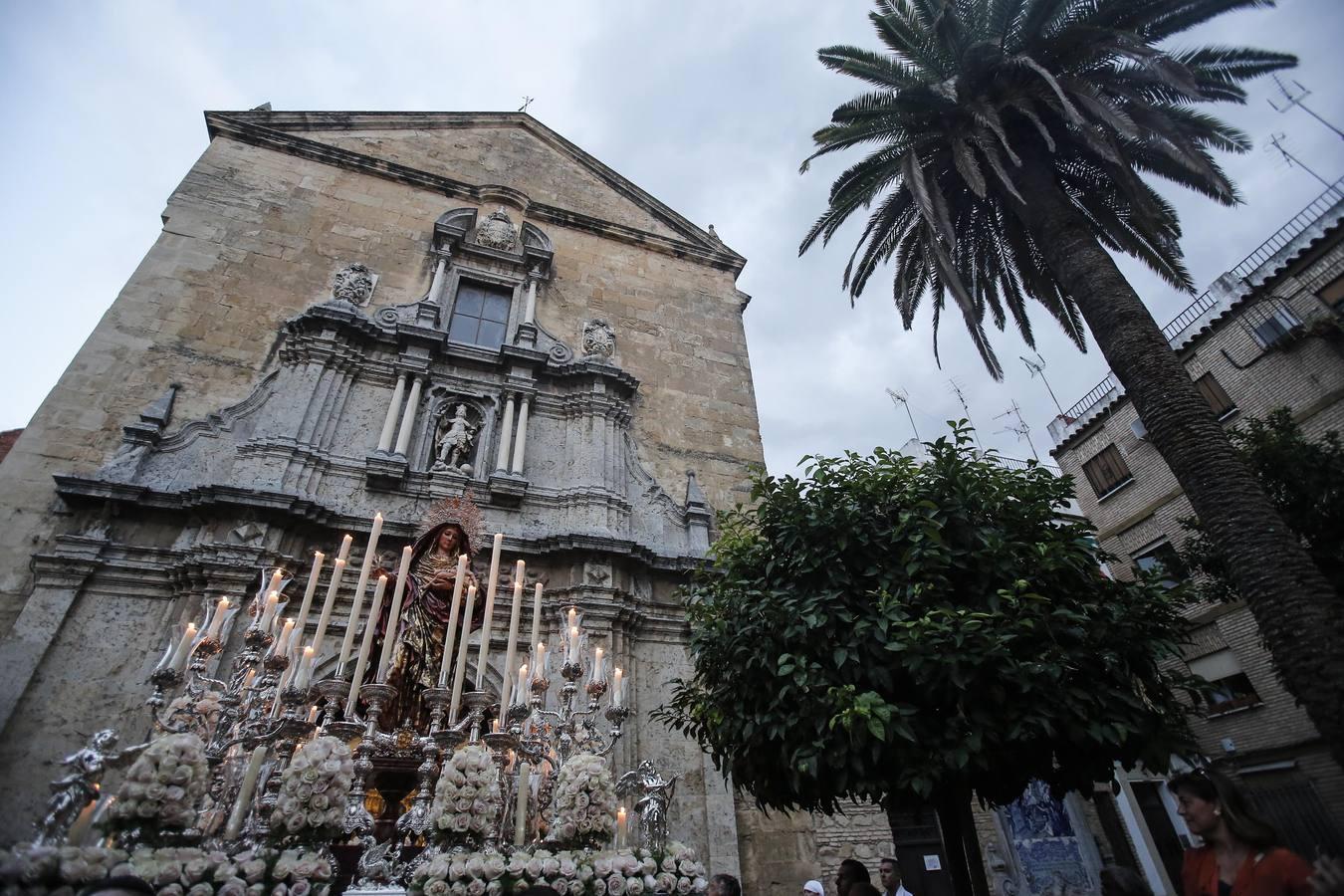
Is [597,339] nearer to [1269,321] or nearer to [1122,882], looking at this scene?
[1122,882]

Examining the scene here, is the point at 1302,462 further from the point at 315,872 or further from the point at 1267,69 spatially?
the point at 315,872

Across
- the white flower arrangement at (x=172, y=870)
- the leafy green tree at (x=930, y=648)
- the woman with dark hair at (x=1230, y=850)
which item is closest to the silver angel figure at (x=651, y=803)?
the leafy green tree at (x=930, y=648)

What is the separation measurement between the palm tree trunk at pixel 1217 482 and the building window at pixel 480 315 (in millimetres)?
8970

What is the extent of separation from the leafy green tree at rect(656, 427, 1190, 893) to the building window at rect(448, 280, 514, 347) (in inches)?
282

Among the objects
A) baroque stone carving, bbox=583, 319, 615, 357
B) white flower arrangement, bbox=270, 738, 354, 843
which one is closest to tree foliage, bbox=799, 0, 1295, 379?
baroque stone carving, bbox=583, 319, 615, 357

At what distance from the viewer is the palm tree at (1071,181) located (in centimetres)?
665

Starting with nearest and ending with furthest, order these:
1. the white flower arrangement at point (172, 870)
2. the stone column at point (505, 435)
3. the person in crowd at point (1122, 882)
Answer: the white flower arrangement at point (172, 870)
the person in crowd at point (1122, 882)
the stone column at point (505, 435)

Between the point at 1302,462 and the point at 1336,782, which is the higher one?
the point at 1302,462

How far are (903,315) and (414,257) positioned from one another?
9.09m

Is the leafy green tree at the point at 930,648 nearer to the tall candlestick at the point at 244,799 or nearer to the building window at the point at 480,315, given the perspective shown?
the tall candlestick at the point at 244,799

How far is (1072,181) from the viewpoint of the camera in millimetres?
10312

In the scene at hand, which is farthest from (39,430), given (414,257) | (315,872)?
(315,872)

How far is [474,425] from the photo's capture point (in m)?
10.6

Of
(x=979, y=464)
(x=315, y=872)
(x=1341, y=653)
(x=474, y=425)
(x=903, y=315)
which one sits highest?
(x=903, y=315)
